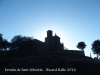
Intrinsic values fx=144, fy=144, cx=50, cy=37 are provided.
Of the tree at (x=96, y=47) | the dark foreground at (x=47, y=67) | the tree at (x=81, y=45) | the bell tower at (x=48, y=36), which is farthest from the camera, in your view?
the tree at (x=81, y=45)

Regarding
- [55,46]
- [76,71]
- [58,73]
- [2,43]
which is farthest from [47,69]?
[2,43]

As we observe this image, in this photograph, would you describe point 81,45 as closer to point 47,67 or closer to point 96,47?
point 96,47

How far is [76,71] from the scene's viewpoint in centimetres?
3456

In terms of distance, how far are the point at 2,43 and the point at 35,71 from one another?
36725 mm

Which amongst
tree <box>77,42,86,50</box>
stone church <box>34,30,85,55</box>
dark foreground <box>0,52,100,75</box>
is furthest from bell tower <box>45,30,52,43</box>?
dark foreground <box>0,52,100,75</box>

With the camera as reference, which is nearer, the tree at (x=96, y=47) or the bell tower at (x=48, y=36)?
the bell tower at (x=48, y=36)

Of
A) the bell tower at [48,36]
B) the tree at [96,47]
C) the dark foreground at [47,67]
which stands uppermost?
the bell tower at [48,36]

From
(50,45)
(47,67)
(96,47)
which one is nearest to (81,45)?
(96,47)

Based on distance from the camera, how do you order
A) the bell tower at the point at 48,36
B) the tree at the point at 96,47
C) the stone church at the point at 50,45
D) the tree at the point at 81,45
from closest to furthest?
the stone church at the point at 50,45 → the bell tower at the point at 48,36 → the tree at the point at 96,47 → the tree at the point at 81,45

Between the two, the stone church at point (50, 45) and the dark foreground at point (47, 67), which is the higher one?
Answer: the stone church at point (50, 45)

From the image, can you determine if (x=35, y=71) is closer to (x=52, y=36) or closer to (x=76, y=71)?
(x=76, y=71)

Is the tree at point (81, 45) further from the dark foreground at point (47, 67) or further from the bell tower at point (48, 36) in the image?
the dark foreground at point (47, 67)

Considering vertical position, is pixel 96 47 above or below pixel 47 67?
→ above

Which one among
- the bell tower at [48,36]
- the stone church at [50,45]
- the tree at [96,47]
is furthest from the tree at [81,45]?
the bell tower at [48,36]
